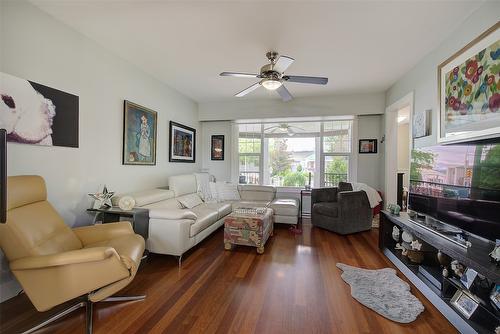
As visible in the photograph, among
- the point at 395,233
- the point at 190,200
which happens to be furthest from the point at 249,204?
the point at 395,233

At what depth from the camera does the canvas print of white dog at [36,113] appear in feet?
5.74

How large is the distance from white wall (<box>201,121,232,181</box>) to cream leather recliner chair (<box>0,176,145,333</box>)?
11.1 ft

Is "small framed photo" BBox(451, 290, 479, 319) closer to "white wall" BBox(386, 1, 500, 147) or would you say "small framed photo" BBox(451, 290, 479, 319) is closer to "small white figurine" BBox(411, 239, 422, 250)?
"small white figurine" BBox(411, 239, 422, 250)

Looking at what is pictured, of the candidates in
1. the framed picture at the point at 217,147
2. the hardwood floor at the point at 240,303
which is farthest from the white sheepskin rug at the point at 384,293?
the framed picture at the point at 217,147

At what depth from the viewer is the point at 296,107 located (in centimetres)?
450

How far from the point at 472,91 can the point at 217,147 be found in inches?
170

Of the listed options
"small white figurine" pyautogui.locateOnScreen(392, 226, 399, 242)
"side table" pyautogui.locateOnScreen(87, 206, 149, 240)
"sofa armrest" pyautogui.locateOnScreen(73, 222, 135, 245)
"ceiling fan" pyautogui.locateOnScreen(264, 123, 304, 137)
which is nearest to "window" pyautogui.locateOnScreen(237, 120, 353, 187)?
"ceiling fan" pyautogui.locateOnScreen(264, 123, 304, 137)

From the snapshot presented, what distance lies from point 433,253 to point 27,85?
13.8ft

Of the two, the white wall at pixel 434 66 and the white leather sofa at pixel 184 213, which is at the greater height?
the white wall at pixel 434 66

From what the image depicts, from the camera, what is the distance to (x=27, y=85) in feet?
6.15

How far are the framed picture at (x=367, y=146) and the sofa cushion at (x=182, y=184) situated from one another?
135 inches

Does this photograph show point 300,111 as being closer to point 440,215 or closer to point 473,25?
point 473,25

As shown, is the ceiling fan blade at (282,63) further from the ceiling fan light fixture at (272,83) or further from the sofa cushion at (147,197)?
the sofa cushion at (147,197)

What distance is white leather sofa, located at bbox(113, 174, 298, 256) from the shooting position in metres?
2.43
